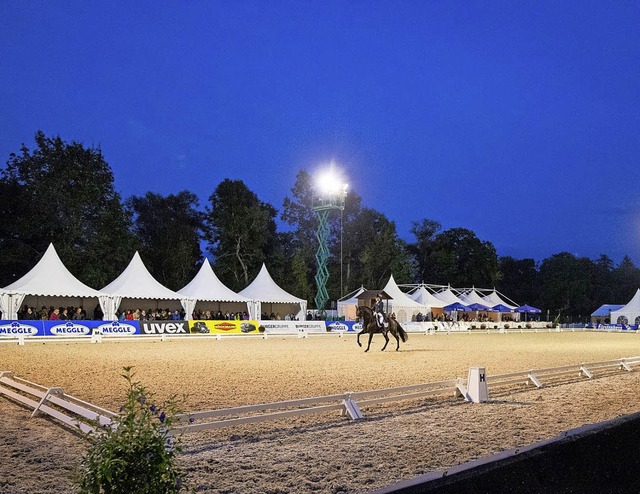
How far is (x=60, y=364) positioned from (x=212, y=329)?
17816mm

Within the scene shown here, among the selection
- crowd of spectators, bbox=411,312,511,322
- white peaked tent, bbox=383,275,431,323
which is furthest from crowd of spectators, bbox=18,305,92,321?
crowd of spectators, bbox=411,312,511,322

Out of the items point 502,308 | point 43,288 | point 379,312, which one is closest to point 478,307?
point 502,308

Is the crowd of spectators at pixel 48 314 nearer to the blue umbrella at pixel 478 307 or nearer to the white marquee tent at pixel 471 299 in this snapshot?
the blue umbrella at pixel 478 307

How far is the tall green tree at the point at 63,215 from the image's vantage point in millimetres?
47406

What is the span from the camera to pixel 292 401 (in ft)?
28.8

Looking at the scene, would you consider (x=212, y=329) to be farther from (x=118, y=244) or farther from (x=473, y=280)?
(x=473, y=280)

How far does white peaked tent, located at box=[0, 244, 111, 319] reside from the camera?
97.9 feet

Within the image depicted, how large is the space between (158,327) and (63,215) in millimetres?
21567

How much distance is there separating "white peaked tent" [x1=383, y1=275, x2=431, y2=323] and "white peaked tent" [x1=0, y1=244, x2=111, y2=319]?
23.7 m

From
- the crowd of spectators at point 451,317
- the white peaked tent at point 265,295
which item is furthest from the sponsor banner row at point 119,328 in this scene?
the crowd of spectators at point 451,317

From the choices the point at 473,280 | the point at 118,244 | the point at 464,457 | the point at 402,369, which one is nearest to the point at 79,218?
the point at 118,244

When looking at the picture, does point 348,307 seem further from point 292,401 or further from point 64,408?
point 292,401

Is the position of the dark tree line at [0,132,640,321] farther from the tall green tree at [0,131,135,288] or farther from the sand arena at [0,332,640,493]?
the sand arena at [0,332,640,493]

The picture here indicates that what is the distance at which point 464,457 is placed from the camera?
21.1 ft
